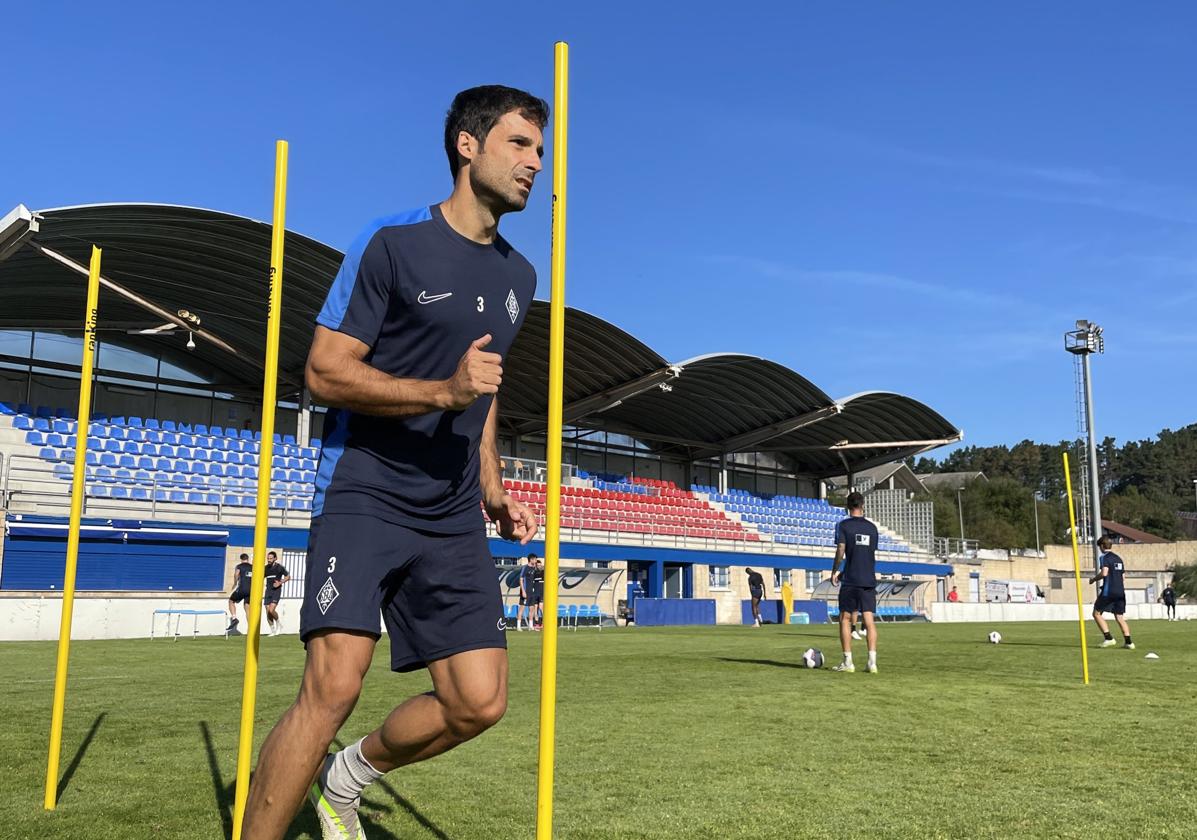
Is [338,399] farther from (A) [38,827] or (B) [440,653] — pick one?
(A) [38,827]

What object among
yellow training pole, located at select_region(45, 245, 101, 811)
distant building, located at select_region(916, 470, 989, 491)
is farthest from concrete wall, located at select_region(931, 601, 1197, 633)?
distant building, located at select_region(916, 470, 989, 491)

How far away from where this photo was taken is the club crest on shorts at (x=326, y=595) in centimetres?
305

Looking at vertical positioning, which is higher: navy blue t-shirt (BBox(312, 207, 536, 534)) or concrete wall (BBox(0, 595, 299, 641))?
navy blue t-shirt (BBox(312, 207, 536, 534))

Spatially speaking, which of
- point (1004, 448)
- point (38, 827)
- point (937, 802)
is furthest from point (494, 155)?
point (1004, 448)

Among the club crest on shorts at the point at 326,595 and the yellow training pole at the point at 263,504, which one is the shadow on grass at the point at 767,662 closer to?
the yellow training pole at the point at 263,504

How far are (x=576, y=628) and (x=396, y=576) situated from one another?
2608cm

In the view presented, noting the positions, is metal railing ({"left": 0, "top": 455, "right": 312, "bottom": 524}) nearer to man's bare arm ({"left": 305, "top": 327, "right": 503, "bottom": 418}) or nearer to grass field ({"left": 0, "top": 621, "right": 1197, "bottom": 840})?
grass field ({"left": 0, "top": 621, "right": 1197, "bottom": 840})

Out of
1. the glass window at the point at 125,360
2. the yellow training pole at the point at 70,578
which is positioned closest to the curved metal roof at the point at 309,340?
the glass window at the point at 125,360

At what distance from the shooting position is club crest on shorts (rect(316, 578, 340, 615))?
305 cm

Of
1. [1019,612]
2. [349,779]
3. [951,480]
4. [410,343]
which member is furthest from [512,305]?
[951,480]

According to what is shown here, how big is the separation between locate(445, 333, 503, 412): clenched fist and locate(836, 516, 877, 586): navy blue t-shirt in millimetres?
10633

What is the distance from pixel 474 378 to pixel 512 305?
0.69 m

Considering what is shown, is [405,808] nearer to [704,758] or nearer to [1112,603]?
[704,758]

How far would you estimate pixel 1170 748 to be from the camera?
6.22 m
